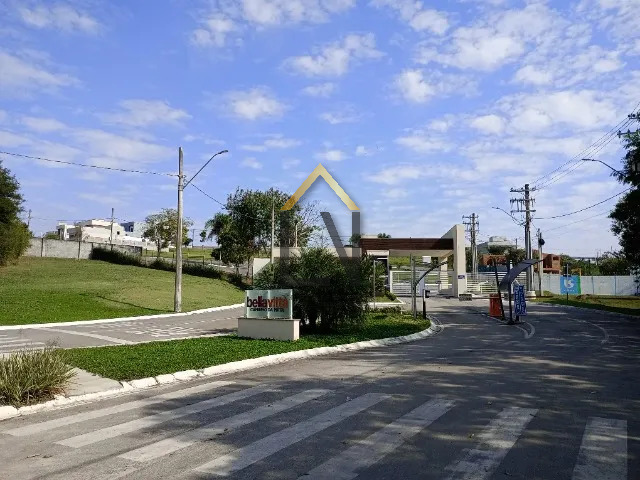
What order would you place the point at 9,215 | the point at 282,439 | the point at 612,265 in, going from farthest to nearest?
the point at 612,265 < the point at 9,215 < the point at 282,439

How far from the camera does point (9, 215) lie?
40.2 metres

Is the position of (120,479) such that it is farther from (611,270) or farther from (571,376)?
(611,270)

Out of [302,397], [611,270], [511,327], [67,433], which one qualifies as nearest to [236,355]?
[302,397]

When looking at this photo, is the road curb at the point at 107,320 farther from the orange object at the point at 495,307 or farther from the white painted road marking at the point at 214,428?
the white painted road marking at the point at 214,428

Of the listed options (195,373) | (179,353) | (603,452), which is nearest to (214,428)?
(603,452)

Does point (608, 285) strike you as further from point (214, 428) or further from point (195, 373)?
point (214, 428)

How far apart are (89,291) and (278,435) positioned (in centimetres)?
3215

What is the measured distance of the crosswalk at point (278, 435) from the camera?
5.57 meters

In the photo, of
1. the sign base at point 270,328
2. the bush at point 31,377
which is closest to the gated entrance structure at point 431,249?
the sign base at point 270,328

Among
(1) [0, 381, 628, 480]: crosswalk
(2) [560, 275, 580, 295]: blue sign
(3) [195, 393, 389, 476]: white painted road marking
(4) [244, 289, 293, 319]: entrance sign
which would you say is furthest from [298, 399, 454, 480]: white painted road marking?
(2) [560, 275, 580, 295]: blue sign

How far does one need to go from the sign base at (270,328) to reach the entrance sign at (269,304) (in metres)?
0.27

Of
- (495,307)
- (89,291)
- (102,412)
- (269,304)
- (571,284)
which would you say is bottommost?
(102,412)

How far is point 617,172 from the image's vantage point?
1155 inches

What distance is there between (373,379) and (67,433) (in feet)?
18.6
